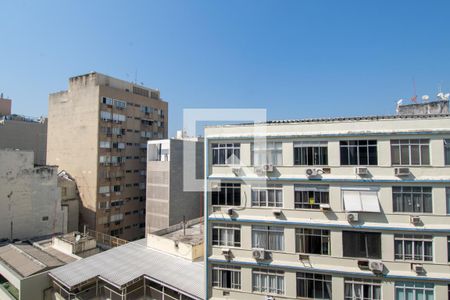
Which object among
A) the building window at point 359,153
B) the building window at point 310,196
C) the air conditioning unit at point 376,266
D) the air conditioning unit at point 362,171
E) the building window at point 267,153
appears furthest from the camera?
the building window at point 267,153

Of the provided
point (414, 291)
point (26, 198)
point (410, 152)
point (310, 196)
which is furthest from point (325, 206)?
point (26, 198)

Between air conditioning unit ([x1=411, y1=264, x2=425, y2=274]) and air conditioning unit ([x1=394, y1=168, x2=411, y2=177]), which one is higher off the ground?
air conditioning unit ([x1=394, y1=168, x2=411, y2=177])

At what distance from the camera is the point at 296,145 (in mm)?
13086

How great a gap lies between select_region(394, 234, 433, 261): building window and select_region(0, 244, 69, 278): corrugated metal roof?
21.3 m

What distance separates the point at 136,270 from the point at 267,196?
9.35 metres

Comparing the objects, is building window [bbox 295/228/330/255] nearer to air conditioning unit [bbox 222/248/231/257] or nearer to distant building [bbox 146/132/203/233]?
air conditioning unit [bbox 222/248/231/257]

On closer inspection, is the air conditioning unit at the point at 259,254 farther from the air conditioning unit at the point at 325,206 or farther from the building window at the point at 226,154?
the building window at the point at 226,154

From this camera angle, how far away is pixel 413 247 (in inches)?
455

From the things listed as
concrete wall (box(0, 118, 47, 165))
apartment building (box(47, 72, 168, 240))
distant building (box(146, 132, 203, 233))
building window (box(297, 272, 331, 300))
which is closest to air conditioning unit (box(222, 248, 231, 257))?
building window (box(297, 272, 331, 300))

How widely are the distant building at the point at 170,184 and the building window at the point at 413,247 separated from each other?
24.8m

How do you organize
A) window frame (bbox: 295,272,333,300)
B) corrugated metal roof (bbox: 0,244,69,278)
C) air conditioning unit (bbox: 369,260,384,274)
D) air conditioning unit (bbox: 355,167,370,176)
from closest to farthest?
air conditioning unit (bbox: 369,260,384,274)
air conditioning unit (bbox: 355,167,370,176)
window frame (bbox: 295,272,333,300)
corrugated metal roof (bbox: 0,244,69,278)

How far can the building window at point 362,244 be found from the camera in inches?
468

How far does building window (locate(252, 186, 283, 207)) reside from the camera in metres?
13.2

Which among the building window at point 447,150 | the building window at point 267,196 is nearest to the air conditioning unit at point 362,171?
the building window at point 447,150
